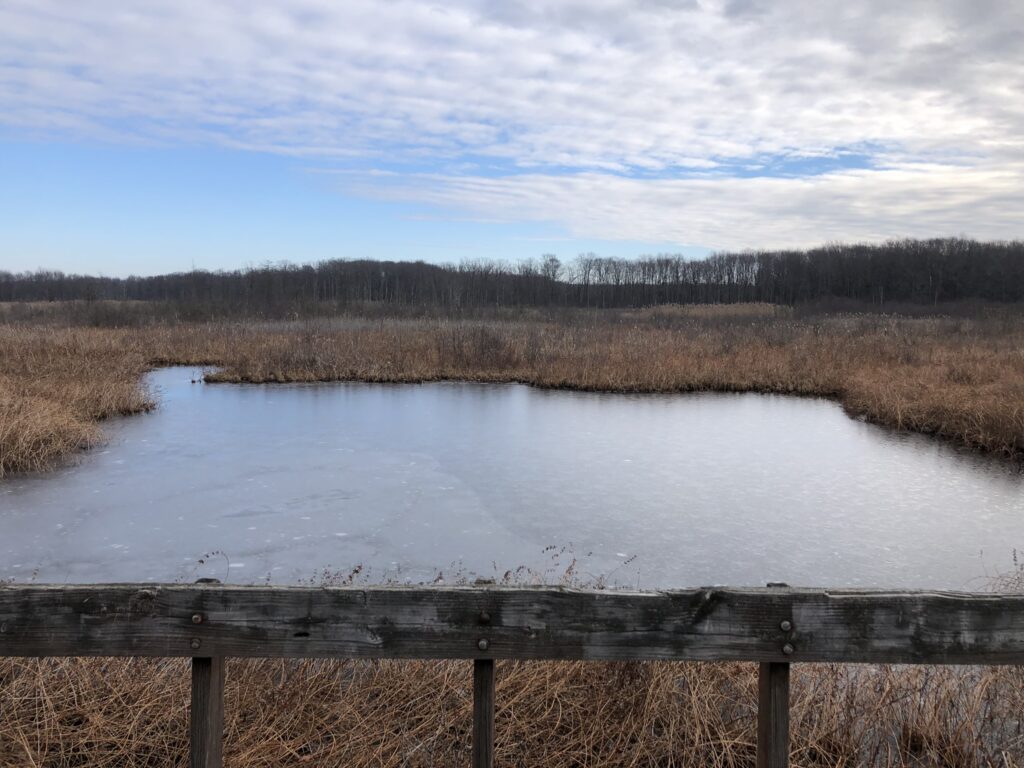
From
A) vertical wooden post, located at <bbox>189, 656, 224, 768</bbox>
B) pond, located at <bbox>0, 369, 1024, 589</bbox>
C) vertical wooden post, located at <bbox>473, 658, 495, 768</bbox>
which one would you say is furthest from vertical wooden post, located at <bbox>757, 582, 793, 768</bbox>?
pond, located at <bbox>0, 369, 1024, 589</bbox>

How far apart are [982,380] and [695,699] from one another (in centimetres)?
1287

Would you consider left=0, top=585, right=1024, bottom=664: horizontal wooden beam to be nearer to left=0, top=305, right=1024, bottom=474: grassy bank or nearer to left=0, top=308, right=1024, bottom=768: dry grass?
left=0, top=308, right=1024, bottom=768: dry grass

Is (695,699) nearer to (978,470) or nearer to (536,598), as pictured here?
(536,598)

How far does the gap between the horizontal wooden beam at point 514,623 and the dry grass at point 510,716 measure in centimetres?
123

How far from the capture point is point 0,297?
75.9 metres

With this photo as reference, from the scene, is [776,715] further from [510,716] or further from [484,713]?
[510,716]

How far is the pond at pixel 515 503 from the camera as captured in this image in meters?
5.66

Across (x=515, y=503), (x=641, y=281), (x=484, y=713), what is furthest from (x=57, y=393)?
(x=641, y=281)

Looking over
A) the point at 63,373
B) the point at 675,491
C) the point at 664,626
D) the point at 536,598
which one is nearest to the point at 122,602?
the point at 536,598

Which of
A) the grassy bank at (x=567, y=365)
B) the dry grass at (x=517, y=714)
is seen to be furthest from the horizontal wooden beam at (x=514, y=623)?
the grassy bank at (x=567, y=365)

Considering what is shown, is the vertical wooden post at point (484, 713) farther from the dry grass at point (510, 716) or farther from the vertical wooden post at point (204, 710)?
the dry grass at point (510, 716)

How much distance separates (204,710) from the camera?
1532 mm

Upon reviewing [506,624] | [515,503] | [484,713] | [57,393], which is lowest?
[515,503]

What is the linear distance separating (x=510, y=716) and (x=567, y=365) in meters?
14.6
